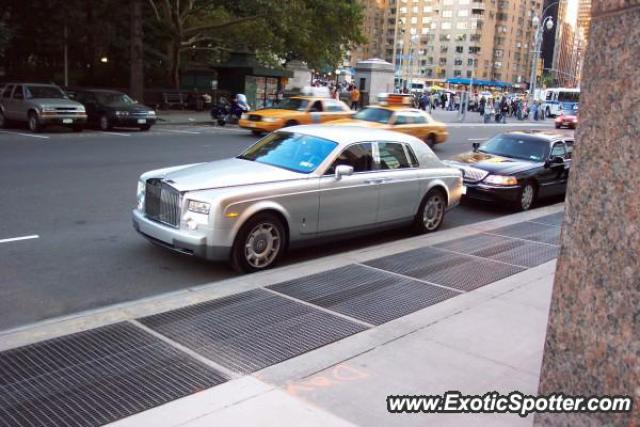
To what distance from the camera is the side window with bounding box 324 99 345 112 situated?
75.3 feet

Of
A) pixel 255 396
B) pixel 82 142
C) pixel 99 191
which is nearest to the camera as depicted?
pixel 255 396

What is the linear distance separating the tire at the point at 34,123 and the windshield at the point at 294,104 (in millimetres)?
8087

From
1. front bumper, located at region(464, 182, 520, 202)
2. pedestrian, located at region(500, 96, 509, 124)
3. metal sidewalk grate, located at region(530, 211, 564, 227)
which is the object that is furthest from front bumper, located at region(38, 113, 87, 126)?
pedestrian, located at region(500, 96, 509, 124)

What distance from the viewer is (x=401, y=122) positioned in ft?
66.7

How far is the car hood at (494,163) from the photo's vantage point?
477 inches

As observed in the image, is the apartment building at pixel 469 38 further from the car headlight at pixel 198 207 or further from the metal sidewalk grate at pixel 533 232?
the car headlight at pixel 198 207

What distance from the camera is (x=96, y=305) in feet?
19.6

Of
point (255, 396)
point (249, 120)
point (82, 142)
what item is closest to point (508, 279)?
point (255, 396)

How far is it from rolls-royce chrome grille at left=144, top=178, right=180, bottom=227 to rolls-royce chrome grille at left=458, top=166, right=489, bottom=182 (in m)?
6.78

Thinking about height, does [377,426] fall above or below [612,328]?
below

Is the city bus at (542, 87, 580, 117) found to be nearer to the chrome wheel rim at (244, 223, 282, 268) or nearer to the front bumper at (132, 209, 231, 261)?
the chrome wheel rim at (244, 223, 282, 268)

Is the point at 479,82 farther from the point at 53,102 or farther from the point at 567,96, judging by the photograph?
the point at 53,102

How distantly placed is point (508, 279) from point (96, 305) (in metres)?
4.21

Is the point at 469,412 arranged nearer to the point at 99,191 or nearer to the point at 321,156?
the point at 321,156
